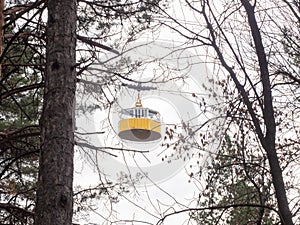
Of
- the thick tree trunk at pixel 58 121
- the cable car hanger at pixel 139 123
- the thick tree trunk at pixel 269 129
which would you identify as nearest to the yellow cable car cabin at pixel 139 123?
the cable car hanger at pixel 139 123

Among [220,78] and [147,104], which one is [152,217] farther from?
[147,104]

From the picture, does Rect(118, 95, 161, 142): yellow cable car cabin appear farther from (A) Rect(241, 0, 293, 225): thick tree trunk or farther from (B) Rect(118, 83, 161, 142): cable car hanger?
(A) Rect(241, 0, 293, 225): thick tree trunk

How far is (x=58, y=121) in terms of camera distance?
3.07 meters

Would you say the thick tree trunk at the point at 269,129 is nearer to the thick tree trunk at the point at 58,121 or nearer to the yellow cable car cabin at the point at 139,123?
the thick tree trunk at the point at 58,121

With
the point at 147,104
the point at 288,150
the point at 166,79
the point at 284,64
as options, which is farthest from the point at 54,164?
the point at 147,104

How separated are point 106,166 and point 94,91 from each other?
6.78ft

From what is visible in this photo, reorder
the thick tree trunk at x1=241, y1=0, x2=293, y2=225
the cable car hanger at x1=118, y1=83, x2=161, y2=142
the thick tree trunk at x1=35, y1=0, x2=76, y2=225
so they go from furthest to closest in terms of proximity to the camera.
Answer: the cable car hanger at x1=118, y1=83, x2=161, y2=142 → the thick tree trunk at x1=241, y1=0, x2=293, y2=225 → the thick tree trunk at x1=35, y1=0, x2=76, y2=225

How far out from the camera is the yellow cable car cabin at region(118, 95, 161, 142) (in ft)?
28.4

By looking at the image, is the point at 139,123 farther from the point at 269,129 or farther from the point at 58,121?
the point at 58,121

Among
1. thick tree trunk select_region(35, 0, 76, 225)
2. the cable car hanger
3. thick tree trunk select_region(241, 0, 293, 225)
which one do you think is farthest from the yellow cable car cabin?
thick tree trunk select_region(35, 0, 76, 225)

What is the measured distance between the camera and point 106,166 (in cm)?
767

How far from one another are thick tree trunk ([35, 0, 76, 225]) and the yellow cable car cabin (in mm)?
5012

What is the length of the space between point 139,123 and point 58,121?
676 cm

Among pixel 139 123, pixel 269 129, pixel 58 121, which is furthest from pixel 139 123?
pixel 58 121
